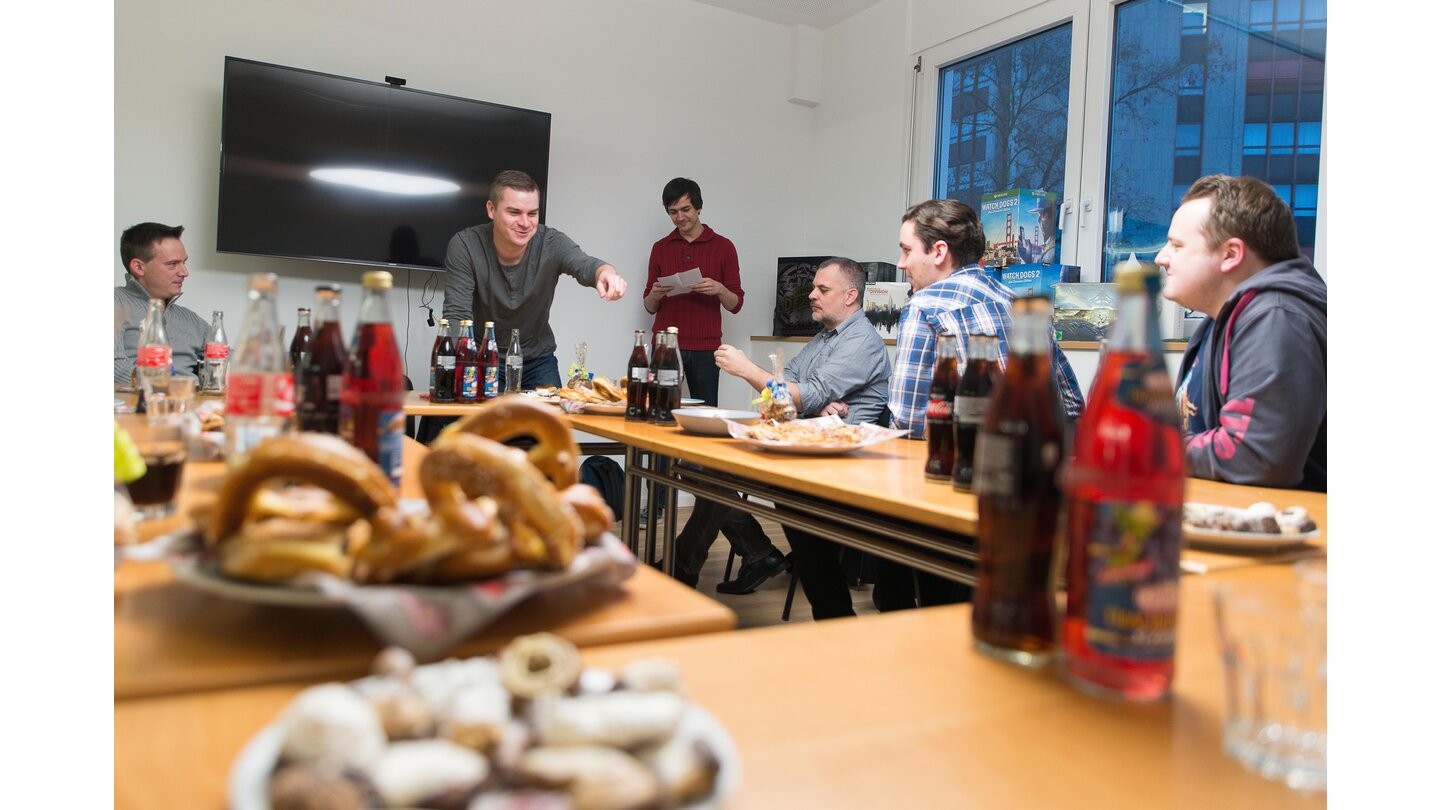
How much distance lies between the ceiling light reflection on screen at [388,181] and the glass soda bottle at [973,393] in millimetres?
3986

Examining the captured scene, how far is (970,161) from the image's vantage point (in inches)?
201

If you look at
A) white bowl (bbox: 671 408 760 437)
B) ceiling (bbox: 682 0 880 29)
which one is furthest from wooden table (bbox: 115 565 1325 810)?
ceiling (bbox: 682 0 880 29)

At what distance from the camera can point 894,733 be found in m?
0.51

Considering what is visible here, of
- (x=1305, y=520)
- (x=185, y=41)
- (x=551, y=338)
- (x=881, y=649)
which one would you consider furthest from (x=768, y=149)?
(x=881, y=649)

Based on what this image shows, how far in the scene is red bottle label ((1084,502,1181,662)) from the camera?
0.54 metres

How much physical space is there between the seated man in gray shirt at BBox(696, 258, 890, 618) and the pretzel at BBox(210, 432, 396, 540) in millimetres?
1953

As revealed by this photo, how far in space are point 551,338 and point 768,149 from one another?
2.52 meters

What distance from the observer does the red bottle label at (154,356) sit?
174cm

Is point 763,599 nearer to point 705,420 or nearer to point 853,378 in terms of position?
point 853,378

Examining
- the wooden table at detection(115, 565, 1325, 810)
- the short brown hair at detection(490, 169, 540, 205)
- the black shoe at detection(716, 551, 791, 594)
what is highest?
the short brown hair at detection(490, 169, 540, 205)

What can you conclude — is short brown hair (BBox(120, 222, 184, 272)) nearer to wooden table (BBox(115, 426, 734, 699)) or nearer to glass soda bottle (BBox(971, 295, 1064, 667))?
wooden table (BBox(115, 426, 734, 699))

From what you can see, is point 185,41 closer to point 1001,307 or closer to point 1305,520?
point 1001,307

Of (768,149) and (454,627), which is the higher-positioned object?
(768,149)

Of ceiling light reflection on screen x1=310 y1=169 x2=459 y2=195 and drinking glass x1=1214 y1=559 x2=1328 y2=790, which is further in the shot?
ceiling light reflection on screen x1=310 y1=169 x2=459 y2=195
